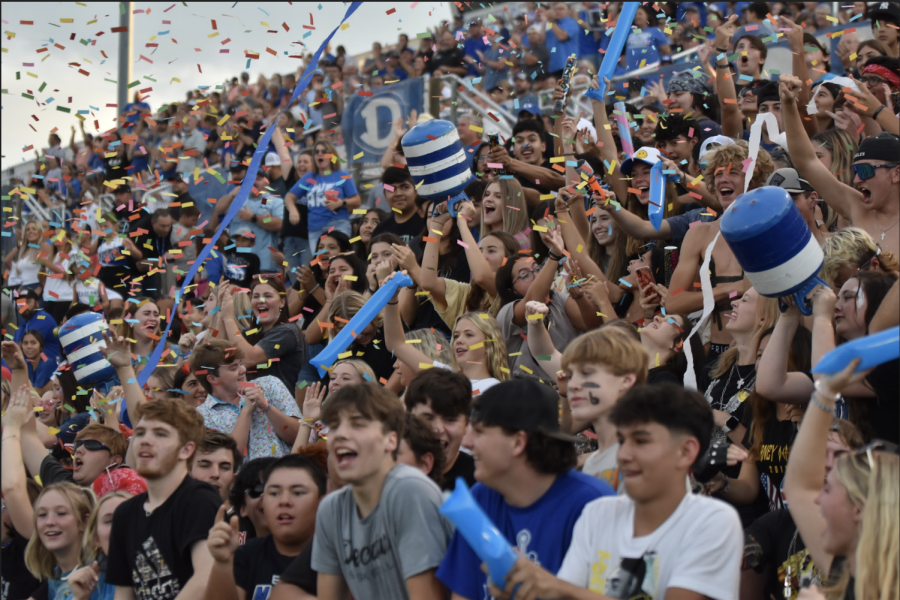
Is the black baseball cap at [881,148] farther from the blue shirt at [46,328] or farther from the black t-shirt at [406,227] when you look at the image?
the blue shirt at [46,328]

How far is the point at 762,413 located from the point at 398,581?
1955 mm

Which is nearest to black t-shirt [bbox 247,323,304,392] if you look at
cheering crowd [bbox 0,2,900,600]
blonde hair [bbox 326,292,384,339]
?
cheering crowd [bbox 0,2,900,600]

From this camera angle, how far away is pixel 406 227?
8836mm

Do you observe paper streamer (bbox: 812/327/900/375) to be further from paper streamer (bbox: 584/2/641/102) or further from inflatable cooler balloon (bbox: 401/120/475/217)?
paper streamer (bbox: 584/2/641/102)

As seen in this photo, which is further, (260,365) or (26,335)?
(26,335)

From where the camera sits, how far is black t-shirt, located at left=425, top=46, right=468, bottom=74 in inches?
571

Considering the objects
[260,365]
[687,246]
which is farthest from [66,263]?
[687,246]

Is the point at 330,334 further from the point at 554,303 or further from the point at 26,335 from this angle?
the point at 26,335

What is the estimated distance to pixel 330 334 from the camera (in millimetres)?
7406

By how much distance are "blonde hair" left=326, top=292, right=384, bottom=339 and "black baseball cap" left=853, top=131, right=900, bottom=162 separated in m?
3.35

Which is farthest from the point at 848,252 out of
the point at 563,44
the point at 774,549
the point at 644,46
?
the point at 563,44

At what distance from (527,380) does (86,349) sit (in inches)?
208

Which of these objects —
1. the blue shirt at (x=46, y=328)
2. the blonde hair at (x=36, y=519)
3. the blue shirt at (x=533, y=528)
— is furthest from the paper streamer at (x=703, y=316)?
the blue shirt at (x=46, y=328)

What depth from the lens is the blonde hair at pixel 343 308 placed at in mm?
7301
